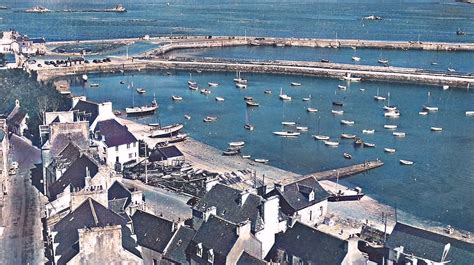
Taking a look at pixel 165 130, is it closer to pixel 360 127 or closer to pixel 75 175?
pixel 360 127

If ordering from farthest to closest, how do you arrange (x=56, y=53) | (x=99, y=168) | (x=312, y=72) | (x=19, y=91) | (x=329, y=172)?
(x=56, y=53) → (x=312, y=72) → (x=19, y=91) → (x=329, y=172) → (x=99, y=168)

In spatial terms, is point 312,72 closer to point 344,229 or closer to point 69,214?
point 344,229

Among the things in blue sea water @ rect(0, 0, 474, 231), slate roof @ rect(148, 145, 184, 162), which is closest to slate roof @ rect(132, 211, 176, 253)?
slate roof @ rect(148, 145, 184, 162)

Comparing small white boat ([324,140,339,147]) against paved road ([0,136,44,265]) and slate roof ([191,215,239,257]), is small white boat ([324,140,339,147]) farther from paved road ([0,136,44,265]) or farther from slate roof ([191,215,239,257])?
slate roof ([191,215,239,257])

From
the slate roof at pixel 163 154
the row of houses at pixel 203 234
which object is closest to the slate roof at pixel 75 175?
the row of houses at pixel 203 234

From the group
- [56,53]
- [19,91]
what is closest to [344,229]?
[19,91]

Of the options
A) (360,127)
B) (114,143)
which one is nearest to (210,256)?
(114,143)
